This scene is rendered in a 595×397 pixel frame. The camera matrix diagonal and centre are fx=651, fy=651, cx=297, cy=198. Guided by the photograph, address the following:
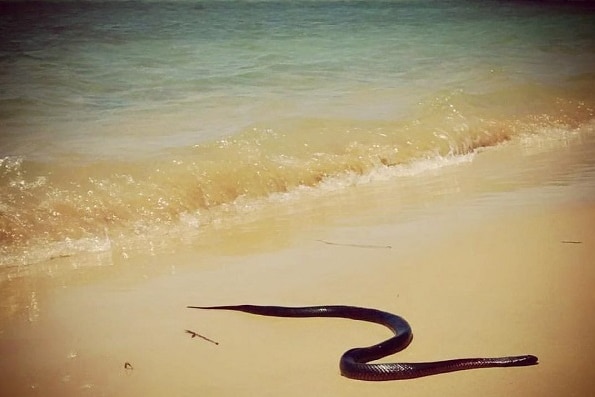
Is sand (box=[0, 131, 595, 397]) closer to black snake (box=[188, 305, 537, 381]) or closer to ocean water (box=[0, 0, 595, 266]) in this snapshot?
black snake (box=[188, 305, 537, 381])

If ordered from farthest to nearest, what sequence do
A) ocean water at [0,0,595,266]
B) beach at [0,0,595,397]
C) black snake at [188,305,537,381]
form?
ocean water at [0,0,595,266] < beach at [0,0,595,397] < black snake at [188,305,537,381]

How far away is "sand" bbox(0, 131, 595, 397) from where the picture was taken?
1.74 meters

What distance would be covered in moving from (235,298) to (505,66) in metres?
4.52

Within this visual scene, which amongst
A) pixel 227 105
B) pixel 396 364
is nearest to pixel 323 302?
pixel 396 364

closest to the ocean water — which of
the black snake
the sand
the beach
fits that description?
the beach

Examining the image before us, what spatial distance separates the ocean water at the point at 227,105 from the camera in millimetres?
3330

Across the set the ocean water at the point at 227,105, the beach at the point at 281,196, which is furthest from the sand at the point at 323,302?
the ocean water at the point at 227,105

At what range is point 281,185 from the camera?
3764mm

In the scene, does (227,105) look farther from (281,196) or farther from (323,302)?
(323,302)

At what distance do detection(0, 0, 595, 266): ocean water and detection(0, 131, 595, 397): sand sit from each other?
0.50 m

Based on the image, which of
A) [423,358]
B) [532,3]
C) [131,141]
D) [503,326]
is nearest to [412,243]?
[503,326]

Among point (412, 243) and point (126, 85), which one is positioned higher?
point (126, 85)

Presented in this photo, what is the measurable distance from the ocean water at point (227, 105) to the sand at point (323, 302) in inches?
19.5

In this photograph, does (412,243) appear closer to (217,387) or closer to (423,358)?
(423,358)
